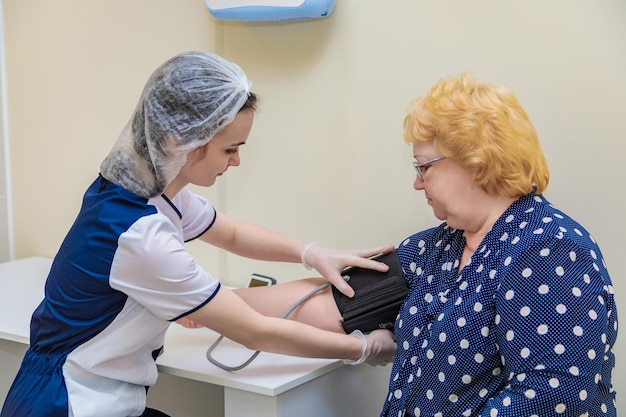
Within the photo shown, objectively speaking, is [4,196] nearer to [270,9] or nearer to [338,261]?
[270,9]

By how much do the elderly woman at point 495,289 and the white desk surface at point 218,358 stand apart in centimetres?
23

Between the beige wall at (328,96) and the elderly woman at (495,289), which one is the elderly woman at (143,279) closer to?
the elderly woman at (495,289)

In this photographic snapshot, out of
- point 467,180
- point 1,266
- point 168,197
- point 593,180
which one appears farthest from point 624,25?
point 1,266

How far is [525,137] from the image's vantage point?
5.15 feet

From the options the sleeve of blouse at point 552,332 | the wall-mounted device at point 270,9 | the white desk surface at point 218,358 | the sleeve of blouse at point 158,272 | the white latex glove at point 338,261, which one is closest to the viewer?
the sleeve of blouse at point 552,332

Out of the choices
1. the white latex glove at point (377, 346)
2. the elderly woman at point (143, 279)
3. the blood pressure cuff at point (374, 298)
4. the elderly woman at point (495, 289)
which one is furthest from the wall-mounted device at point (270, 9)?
the white latex glove at point (377, 346)

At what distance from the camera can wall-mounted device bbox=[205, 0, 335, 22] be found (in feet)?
6.78

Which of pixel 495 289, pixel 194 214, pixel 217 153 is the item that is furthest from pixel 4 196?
pixel 495 289

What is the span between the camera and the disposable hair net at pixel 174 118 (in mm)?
1618

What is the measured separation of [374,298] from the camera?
1853 mm

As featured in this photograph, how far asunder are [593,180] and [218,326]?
93 centimetres

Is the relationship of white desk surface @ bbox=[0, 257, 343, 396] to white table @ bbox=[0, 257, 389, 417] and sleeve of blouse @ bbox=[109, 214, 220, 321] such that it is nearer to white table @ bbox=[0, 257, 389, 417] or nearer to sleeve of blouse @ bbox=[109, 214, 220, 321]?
white table @ bbox=[0, 257, 389, 417]

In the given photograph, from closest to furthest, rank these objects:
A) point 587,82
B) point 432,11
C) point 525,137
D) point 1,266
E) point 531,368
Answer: point 531,368
point 525,137
point 587,82
point 432,11
point 1,266

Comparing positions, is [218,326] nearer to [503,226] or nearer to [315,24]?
[503,226]
